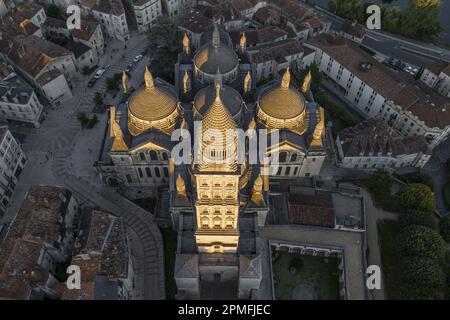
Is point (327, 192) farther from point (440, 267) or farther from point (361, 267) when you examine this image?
point (440, 267)

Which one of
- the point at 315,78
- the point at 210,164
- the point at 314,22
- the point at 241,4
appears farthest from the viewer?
the point at 241,4

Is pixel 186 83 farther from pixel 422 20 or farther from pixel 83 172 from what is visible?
pixel 422 20

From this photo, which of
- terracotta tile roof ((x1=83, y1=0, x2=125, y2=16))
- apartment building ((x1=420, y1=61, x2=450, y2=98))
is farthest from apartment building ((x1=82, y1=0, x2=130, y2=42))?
apartment building ((x1=420, y1=61, x2=450, y2=98))

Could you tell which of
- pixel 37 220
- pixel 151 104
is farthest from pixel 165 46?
pixel 37 220

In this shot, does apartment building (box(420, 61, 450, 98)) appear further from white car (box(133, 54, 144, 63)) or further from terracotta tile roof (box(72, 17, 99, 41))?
terracotta tile roof (box(72, 17, 99, 41))

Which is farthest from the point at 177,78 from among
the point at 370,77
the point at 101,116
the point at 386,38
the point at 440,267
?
the point at 386,38

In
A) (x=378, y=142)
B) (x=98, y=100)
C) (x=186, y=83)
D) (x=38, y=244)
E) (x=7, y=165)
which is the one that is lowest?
(x=7, y=165)

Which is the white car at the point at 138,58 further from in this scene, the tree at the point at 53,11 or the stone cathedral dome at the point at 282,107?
the stone cathedral dome at the point at 282,107

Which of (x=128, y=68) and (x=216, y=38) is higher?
(x=216, y=38)
